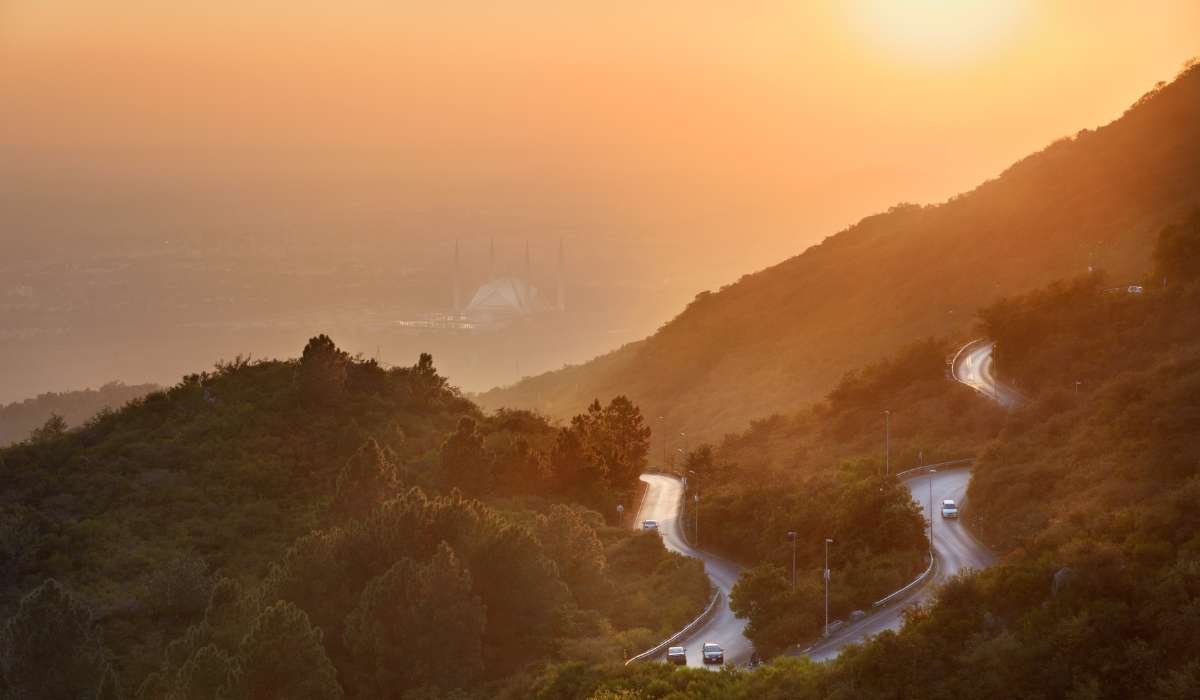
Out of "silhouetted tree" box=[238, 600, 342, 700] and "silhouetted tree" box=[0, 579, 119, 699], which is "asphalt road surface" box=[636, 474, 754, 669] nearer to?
"silhouetted tree" box=[238, 600, 342, 700]

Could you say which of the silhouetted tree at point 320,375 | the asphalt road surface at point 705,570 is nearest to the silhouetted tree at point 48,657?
the asphalt road surface at point 705,570

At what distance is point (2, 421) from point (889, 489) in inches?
4869

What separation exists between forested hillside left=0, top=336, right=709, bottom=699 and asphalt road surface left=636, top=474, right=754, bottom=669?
1.19m

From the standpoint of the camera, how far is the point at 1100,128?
427ft

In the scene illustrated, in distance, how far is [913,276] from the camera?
402ft

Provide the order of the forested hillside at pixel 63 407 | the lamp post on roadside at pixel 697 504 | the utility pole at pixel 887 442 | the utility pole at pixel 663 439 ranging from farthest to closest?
the forested hillside at pixel 63 407
the utility pole at pixel 663 439
the utility pole at pixel 887 442
the lamp post on roadside at pixel 697 504

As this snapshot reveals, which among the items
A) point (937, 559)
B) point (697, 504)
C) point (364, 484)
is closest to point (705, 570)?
point (697, 504)

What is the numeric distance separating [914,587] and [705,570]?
40.6 feet

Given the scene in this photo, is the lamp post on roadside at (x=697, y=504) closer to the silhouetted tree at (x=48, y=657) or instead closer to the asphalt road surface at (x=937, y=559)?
the asphalt road surface at (x=937, y=559)

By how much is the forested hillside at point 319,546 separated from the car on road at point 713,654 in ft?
6.63

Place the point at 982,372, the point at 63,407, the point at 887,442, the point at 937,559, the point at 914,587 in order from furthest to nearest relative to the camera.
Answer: the point at 63,407 → the point at 982,372 → the point at 887,442 → the point at 937,559 → the point at 914,587

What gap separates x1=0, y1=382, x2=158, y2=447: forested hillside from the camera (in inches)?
5719

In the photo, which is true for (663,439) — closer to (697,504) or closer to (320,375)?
(320,375)

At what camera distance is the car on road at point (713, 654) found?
42641 millimetres
